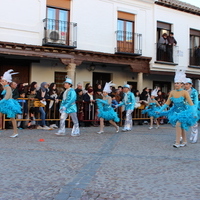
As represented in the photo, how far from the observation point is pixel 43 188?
454cm

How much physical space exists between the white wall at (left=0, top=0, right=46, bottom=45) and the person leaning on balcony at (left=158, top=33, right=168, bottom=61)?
8.04m

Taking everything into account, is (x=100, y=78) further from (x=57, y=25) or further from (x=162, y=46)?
(x=57, y=25)

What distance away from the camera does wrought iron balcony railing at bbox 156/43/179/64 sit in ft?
69.4

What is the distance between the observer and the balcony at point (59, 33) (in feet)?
54.1

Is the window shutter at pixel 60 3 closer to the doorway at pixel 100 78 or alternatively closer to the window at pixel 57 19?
the window at pixel 57 19

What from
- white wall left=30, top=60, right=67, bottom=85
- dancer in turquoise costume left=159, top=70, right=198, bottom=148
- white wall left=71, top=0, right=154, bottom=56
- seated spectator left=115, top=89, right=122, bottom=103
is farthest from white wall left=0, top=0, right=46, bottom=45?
dancer in turquoise costume left=159, top=70, right=198, bottom=148

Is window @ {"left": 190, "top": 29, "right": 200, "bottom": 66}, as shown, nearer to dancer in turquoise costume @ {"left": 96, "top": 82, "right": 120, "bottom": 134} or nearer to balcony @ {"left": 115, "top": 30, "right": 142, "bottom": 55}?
balcony @ {"left": 115, "top": 30, "right": 142, "bottom": 55}

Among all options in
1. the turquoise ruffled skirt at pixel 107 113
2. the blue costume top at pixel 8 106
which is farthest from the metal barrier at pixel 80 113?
the blue costume top at pixel 8 106

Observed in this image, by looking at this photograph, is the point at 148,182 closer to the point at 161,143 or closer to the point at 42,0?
the point at 161,143

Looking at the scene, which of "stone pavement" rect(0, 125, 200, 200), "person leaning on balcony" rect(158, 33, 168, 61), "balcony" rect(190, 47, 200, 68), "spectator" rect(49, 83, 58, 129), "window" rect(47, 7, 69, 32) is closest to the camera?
"stone pavement" rect(0, 125, 200, 200)

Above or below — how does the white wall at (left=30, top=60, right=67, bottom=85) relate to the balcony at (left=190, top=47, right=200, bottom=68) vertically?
below

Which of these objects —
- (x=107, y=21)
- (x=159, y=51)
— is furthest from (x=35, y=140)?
(x=159, y=51)

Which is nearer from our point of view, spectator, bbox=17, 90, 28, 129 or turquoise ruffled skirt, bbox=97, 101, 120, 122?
turquoise ruffled skirt, bbox=97, 101, 120, 122

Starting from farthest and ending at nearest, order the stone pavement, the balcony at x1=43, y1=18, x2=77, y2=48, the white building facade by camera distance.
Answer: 1. the balcony at x1=43, y1=18, x2=77, y2=48
2. the white building facade
3. the stone pavement
